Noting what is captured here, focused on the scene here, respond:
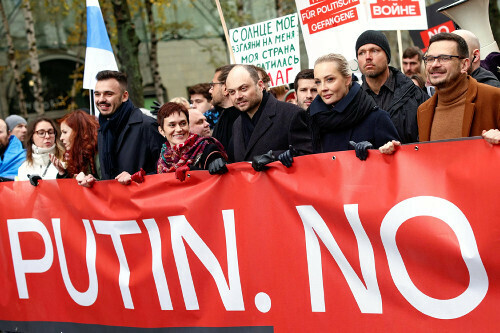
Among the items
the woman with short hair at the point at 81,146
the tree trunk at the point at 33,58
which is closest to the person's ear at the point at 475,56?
the woman with short hair at the point at 81,146

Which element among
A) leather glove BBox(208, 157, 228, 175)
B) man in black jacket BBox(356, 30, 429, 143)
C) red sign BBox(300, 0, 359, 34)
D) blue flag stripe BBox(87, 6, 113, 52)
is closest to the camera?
leather glove BBox(208, 157, 228, 175)

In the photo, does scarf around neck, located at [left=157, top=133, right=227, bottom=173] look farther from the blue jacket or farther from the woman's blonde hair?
the blue jacket

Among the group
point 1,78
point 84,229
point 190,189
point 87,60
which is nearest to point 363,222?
point 190,189

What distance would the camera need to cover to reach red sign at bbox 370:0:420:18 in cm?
764

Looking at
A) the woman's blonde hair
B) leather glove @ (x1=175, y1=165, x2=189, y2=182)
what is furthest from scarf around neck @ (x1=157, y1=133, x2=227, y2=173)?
the woman's blonde hair

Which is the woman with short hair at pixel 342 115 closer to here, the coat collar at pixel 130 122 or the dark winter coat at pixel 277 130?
the dark winter coat at pixel 277 130

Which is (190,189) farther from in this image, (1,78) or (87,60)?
(1,78)

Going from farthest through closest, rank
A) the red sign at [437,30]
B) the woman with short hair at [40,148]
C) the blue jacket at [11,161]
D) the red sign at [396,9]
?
the red sign at [437,30], the blue jacket at [11,161], the red sign at [396,9], the woman with short hair at [40,148]

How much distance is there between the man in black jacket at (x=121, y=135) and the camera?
569 centimetres

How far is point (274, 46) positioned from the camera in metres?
8.66

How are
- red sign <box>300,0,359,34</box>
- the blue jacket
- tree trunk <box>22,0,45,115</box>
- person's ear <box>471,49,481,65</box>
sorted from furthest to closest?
tree trunk <box>22,0,45,115</box> → the blue jacket → red sign <box>300,0,359,34</box> → person's ear <box>471,49,481,65</box>

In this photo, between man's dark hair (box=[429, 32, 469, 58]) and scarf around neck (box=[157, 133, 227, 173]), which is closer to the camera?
man's dark hair (box=[429, 32, 469, 58])

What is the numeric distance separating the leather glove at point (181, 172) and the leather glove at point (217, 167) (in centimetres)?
26

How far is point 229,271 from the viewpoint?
470 cm
